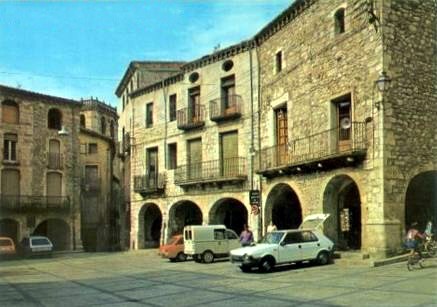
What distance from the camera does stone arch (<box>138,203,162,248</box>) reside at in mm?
36406

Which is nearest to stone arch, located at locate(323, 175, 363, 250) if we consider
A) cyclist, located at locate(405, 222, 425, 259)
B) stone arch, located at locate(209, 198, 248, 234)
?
cyclist, located at locate(405, 222, 425, 259)

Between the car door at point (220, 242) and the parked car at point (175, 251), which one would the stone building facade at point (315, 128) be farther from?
the parked car at point (175, 251)

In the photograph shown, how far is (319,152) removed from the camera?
2286 cm

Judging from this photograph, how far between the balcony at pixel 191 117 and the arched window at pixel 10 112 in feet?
50.3

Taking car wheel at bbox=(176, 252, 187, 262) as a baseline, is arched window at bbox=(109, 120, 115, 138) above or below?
above

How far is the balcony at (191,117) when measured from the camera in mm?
32219

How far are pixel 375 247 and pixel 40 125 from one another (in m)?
30.9

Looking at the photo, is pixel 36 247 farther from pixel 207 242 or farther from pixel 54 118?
pixel 207 242

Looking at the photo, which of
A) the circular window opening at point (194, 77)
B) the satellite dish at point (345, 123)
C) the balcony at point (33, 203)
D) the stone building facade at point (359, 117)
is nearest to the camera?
the stone building facade at point (359, 117)

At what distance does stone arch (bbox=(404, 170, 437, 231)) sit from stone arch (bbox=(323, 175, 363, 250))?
2005 millimetres

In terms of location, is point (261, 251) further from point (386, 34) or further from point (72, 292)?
point (386, 34)

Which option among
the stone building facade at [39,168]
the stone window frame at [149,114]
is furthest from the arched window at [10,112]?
the stone window frame at [149,114]

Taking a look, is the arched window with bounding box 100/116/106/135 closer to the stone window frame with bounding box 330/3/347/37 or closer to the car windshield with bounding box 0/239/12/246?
the car windshield with bounding box 0/239/12/246

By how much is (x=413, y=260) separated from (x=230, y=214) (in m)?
16.3
